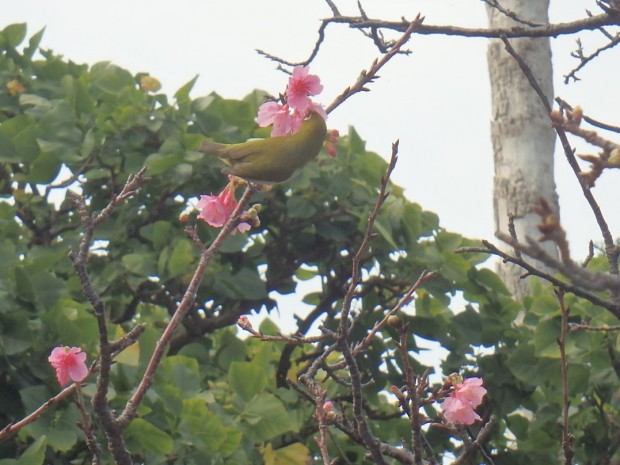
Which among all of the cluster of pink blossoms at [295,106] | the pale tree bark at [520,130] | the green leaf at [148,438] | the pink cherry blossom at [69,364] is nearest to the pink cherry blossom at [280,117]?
the cluster of pink blossoms at [295,106]

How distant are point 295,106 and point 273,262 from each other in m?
2.31

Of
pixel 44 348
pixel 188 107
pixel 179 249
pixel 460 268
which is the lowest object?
pixel 44 348

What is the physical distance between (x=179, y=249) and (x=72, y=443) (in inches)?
40.7

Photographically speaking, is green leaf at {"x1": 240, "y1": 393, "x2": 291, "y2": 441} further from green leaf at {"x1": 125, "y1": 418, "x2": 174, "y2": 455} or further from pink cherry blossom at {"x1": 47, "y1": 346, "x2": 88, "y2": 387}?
pink cherry blossom at {"x1": 47, "y1": 346, "x2": 88, "y2": 387}

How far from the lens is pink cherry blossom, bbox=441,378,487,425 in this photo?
1973 mm

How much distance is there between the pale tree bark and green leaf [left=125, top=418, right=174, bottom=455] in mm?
2611

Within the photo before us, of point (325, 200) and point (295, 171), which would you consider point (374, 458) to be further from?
point (325, 200)

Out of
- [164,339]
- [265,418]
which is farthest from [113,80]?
[164,339]

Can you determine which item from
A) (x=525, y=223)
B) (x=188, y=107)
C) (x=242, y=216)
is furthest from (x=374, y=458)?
(x=525, y=223)

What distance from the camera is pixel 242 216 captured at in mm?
1640

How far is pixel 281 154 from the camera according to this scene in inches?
75.6

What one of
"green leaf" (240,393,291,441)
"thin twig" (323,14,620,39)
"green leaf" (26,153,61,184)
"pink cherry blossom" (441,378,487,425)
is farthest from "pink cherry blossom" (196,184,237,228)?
"green leaf" (26,153,61,184)

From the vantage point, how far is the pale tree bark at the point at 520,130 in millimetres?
5004

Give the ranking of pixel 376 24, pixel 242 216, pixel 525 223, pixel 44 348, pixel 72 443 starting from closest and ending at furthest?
pixel 242 216 → pixel 376 24 → pixel 72 443 → pixel 44 348 → pixel 525 223
